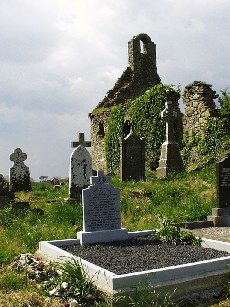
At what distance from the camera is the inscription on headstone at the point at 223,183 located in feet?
33.8

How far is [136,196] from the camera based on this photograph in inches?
474

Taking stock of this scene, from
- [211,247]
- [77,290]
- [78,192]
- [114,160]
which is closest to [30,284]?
[77,290]

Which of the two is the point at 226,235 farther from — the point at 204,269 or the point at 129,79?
the point at 129,79

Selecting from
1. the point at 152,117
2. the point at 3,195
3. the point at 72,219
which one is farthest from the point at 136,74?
the point at 72,219

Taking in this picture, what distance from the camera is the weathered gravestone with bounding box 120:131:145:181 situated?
52.1 feet

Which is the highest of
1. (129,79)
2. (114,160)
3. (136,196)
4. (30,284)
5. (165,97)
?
(129,79)

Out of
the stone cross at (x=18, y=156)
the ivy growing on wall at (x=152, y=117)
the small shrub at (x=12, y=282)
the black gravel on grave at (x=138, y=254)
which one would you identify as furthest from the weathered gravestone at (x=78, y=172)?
the ivy growing on wall at (x=152, y=117)

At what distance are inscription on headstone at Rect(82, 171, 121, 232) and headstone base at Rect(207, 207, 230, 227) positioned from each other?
11.4 feet

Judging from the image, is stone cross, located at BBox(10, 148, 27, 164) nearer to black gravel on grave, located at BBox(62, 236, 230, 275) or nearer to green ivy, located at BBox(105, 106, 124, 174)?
black gravel on grave, located at BBox(62, 236, 230, 275)

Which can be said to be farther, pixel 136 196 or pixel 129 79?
pixel 129 79

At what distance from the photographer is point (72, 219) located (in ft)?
31.1

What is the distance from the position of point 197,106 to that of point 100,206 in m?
12.8

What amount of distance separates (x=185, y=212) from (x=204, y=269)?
202 inches

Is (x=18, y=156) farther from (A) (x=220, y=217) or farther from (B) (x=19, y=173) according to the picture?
(A) (x=220, y=217)
